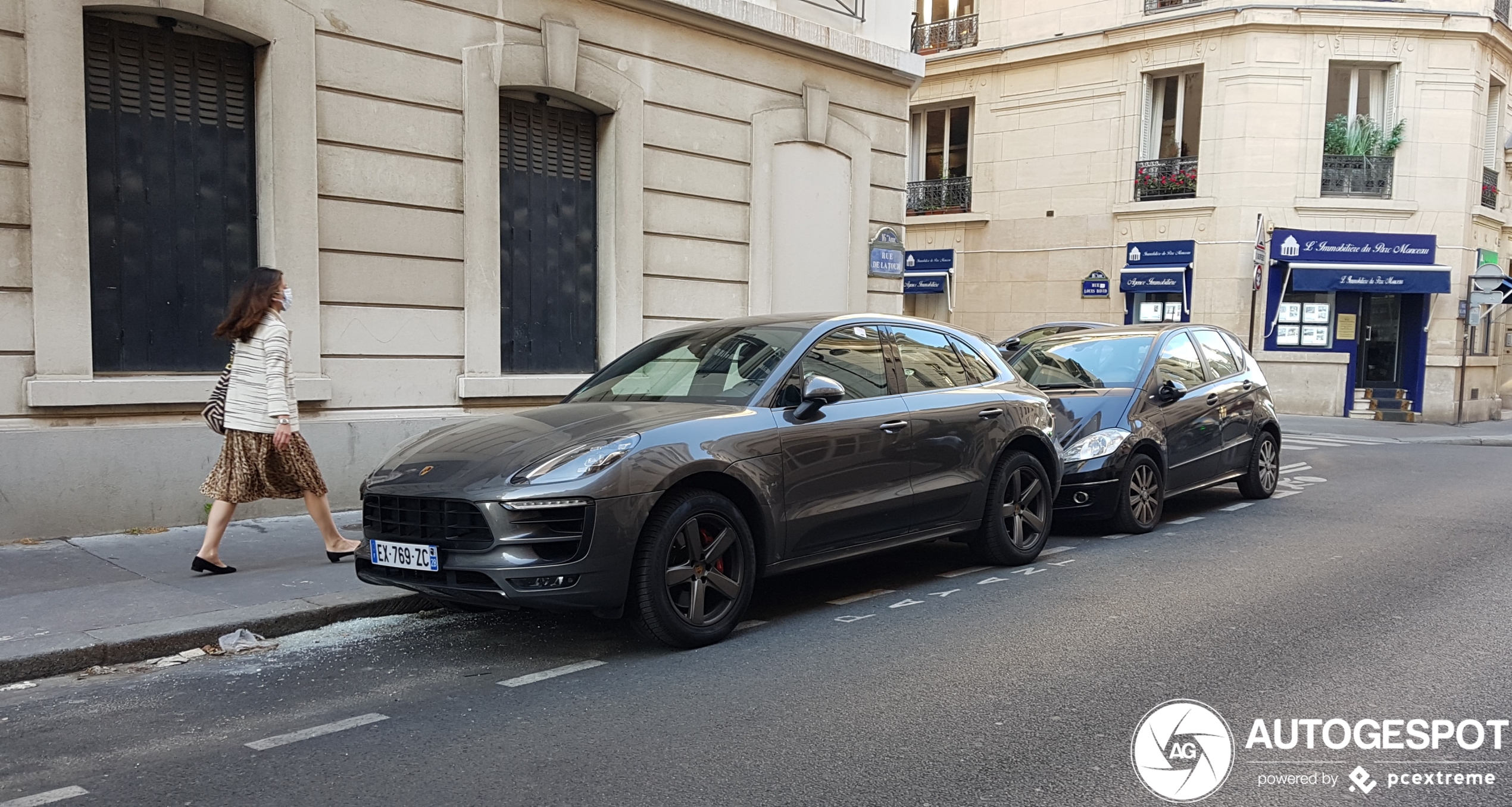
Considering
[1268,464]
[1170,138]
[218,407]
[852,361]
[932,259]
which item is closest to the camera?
[852,361]

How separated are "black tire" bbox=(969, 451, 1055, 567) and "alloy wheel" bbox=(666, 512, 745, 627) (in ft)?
7.37

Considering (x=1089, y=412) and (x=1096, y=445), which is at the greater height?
Result: (x=1089, y=412)

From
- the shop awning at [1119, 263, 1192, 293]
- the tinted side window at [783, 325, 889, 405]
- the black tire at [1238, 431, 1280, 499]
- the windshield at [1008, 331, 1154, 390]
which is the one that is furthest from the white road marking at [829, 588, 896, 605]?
the shop awning at [1119, 263, 1192, 293]

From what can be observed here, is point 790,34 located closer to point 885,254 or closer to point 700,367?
point 885,254

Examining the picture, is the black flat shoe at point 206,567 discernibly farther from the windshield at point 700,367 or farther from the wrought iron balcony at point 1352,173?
the wrought iron balcony at point 1352,173

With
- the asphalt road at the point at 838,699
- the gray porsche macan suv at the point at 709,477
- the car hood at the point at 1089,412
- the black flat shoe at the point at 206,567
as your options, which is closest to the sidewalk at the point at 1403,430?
the car hood at the point at 1089,412

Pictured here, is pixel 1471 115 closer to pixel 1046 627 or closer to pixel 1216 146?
pixel 1216 146

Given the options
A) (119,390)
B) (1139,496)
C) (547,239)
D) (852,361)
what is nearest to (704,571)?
(852,361)

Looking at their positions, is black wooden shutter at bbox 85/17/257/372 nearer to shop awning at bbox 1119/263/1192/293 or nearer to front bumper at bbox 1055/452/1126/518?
front bumper at bbox 1055/452/1126/518

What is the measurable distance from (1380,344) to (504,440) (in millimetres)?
24155

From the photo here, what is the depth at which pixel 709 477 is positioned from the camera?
5434mm

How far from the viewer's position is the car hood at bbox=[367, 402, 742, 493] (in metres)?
5.16

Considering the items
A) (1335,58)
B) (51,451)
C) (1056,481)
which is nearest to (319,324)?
(51,451)

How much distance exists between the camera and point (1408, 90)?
23.5 m
